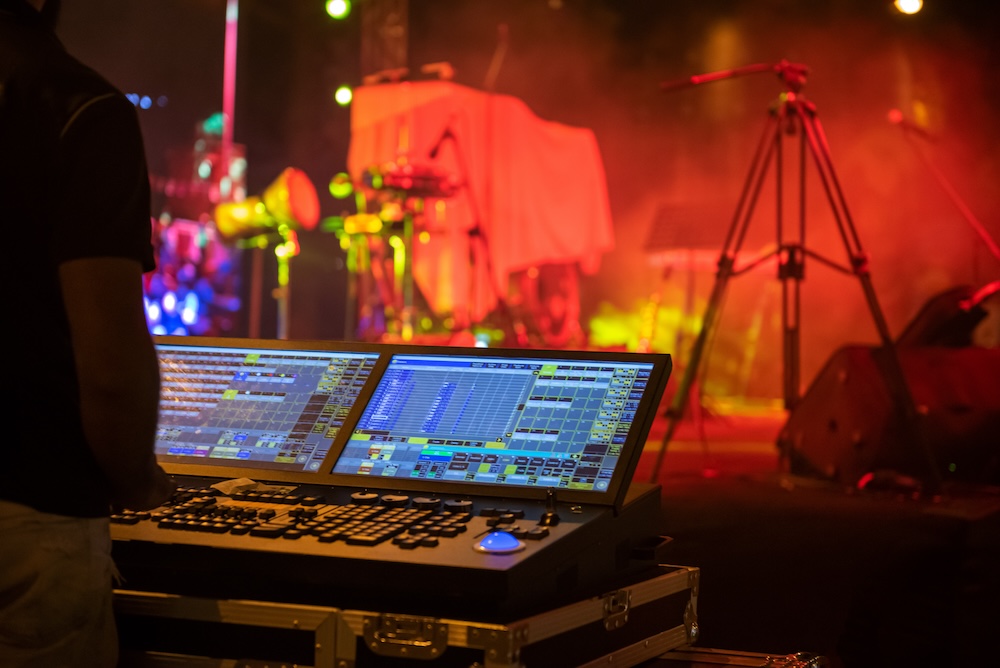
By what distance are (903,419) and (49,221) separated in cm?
373

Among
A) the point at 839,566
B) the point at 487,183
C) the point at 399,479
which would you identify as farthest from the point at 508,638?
the point at 487,183

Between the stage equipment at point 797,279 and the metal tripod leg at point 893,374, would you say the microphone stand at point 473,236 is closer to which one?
the stage equipment at point 797,279

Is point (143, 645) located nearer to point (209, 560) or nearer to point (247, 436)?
point (209, 560)

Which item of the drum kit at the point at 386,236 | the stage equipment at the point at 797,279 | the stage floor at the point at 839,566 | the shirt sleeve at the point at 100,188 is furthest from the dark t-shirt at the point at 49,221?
the drum kit at the point at 386,236

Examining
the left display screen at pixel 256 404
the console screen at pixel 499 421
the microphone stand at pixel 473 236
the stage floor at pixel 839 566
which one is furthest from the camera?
the microphone stand at pixel 473 236

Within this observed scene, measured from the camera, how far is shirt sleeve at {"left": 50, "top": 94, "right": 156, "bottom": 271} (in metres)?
0.85

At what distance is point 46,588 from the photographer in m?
0.88

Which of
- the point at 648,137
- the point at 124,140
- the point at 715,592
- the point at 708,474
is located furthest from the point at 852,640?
the point at 648,137

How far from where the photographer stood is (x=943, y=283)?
23.6ft

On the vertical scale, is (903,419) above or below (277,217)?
below

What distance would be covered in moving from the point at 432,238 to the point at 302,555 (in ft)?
22.4

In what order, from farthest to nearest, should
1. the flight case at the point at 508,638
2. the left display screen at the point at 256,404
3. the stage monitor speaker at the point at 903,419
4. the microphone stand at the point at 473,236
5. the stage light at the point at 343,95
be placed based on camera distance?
the stage light at the point at 343,95, the microphone stand at the point at 473,236, the stage monitor speaker at the point at 903,419, the left display screen at the point at 256,404, the flight case at the point at 508,638

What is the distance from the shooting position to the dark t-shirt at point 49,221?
87 centimetres

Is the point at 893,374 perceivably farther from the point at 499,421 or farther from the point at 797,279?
the point at 499,421
